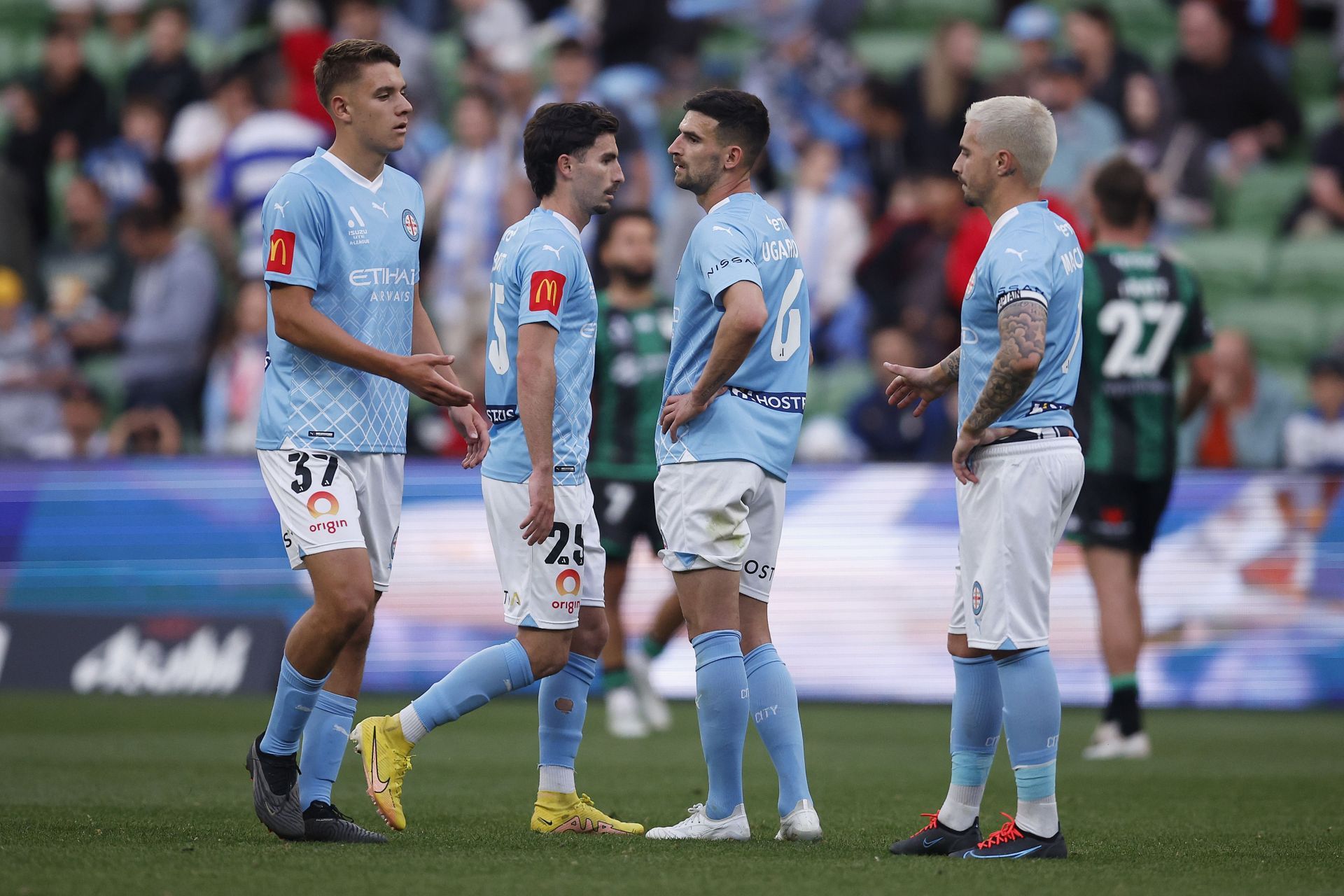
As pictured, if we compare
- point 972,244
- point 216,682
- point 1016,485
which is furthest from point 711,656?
point 972,244

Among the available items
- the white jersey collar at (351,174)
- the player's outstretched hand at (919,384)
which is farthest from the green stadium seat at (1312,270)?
the white jersey collar at (351,174)

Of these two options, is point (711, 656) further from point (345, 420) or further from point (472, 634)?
point (472, 634)

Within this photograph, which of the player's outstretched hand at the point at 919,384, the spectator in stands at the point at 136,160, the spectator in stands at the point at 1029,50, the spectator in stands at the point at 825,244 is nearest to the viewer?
the player's outstretched hand at the point at 919,384

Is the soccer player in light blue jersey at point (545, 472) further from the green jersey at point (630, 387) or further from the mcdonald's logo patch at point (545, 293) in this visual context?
the green jersey at point (630, 387)

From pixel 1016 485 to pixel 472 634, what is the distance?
6.94m

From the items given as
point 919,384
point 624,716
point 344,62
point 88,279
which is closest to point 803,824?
point 919,384

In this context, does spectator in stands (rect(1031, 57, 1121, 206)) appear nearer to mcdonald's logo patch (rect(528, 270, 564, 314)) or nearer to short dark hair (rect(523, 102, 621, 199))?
short dark hair (rect(523, 102, 621, 199))

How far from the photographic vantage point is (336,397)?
19.2 ft

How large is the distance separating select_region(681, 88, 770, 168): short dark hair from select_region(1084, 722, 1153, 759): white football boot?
14.1 feet

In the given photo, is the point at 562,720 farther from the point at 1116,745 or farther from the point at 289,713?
the point at 1116,745

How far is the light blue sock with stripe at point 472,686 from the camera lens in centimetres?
600

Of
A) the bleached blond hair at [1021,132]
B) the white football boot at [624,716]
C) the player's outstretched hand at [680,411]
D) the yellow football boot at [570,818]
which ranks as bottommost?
the white football boot at [624,716]

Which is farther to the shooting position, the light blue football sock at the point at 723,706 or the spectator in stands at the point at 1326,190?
A: the spectator in stands at the point at 1326,190

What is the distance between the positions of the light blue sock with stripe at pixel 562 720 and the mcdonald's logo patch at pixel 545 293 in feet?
4.27
